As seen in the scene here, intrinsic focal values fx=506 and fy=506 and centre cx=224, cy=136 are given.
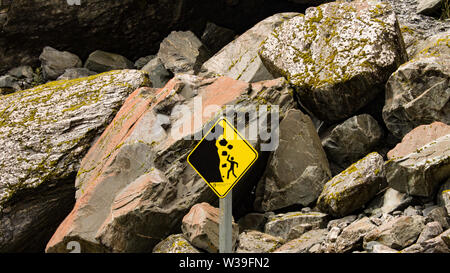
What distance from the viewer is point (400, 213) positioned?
293 inches

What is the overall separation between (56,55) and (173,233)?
9.35 m

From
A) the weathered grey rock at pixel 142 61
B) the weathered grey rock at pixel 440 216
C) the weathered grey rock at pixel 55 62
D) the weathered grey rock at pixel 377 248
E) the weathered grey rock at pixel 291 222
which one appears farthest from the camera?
the weathered grey rock at pixel 142 61

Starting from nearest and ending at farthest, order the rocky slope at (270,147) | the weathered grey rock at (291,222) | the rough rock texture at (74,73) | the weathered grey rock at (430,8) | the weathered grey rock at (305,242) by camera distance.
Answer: the weathered grey rock at (305,242)
the rocky slope at (270,147)
the weathered grey rock at (291,222)
the weathered grey rock at (430,8)
the rough rock texture at (74,73)

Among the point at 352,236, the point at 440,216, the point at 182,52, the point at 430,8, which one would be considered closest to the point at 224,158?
the point at 352,236

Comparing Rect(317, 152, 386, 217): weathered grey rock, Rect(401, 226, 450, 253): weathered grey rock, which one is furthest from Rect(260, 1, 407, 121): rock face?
Rect(401, 226, 450, 253): weathered grey rock

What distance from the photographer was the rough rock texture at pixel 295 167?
9195mm

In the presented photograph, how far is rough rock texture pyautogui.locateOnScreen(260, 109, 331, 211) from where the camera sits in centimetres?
920

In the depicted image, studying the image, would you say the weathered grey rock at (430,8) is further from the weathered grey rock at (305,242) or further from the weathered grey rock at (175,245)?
the weathered grey rock at (175,245)

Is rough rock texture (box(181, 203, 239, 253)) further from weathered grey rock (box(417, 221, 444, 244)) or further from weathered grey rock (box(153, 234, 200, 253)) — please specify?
weathered grey rock (box(417, 221, 444, 244))

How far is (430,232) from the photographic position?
20.8ft

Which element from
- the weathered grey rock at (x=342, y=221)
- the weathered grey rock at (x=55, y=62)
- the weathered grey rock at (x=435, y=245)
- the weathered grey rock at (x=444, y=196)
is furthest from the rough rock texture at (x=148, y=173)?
the weathered grey rock at (x=55, y=62)

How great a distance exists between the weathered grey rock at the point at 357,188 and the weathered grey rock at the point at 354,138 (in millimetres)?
1445

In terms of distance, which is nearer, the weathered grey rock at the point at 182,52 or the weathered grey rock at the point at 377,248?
the weathered grey rock at the point at 377,248

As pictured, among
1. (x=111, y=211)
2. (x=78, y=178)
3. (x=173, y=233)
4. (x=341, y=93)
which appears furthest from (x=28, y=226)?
(x=341, y=93)
